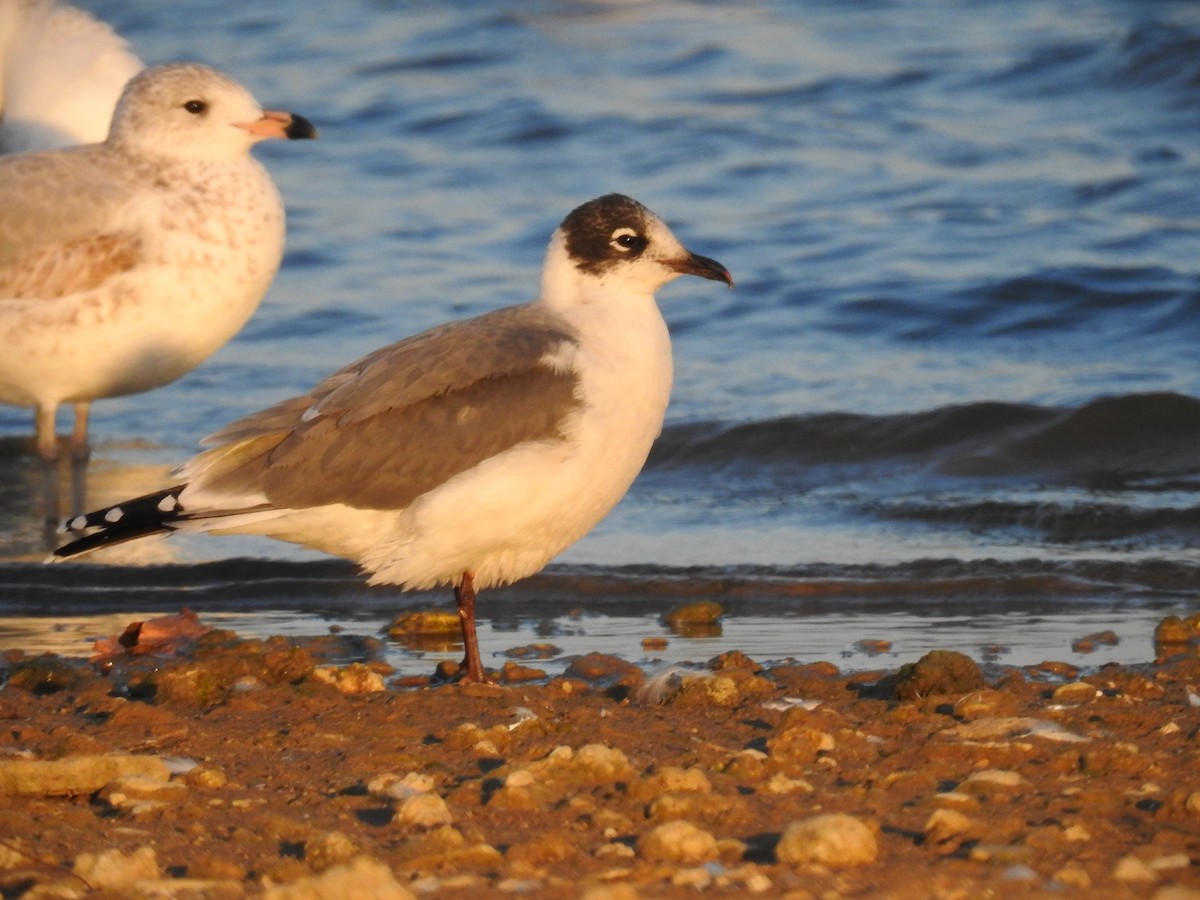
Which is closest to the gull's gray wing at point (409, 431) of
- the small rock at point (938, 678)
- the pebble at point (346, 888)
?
the small rock at point (938, 678)

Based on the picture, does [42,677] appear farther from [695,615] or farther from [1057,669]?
[1057,669]

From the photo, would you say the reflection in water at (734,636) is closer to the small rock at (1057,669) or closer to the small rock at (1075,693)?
the small rock at (1057,669)

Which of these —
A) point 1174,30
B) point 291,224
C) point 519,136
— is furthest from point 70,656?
point 1174,30

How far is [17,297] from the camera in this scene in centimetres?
744

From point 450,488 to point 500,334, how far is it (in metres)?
0.49

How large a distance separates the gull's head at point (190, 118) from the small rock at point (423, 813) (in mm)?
4594

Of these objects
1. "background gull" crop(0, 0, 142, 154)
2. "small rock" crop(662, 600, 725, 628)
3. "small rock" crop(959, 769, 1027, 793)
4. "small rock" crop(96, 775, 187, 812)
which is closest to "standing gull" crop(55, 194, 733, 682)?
"small rock" crop(662, 600, 725, 628)

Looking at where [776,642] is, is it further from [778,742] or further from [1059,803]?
[1059,803]

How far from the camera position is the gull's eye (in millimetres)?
5727

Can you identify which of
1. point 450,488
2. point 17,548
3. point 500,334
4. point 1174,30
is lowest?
point 17,548

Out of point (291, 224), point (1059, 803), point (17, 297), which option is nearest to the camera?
point (1059, 803)

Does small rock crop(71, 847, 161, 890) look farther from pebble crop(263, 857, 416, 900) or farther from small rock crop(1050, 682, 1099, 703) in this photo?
small rock crop(1050, 682, 1099, 703)

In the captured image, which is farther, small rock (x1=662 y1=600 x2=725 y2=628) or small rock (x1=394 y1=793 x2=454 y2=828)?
small rock (x1=662 y1=600 x2=725 y2=628)

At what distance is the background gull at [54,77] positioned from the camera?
29.9 feet
